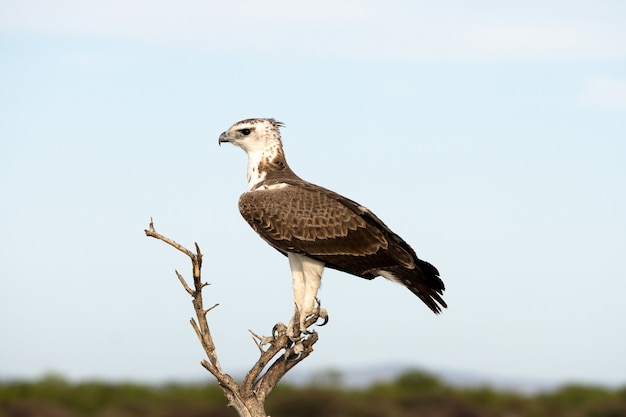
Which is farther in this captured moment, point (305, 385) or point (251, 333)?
point (305, 385)

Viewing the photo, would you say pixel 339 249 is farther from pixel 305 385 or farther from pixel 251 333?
pixel 305 385

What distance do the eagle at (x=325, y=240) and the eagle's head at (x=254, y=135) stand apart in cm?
70

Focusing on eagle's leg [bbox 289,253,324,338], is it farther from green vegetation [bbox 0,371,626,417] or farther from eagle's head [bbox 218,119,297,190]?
green vegetation [bbox 0,371,626,417]

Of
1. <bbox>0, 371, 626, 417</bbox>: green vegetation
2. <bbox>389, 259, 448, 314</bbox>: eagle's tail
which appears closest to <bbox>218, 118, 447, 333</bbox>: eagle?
<bbox>389, 259, 448, 314</bbox>: eagle's tail

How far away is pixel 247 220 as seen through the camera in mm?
11977

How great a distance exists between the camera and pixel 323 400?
3678cm

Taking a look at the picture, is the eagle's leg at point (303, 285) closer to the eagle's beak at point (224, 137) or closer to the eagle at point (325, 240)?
the eagle at point (325, 240)

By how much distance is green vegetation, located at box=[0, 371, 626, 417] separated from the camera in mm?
35000

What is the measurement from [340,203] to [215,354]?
2951 millimetres

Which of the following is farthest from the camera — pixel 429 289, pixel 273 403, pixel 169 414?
Answer: pixel 273 403

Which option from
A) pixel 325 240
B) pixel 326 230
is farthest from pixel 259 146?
pixel 325 240
